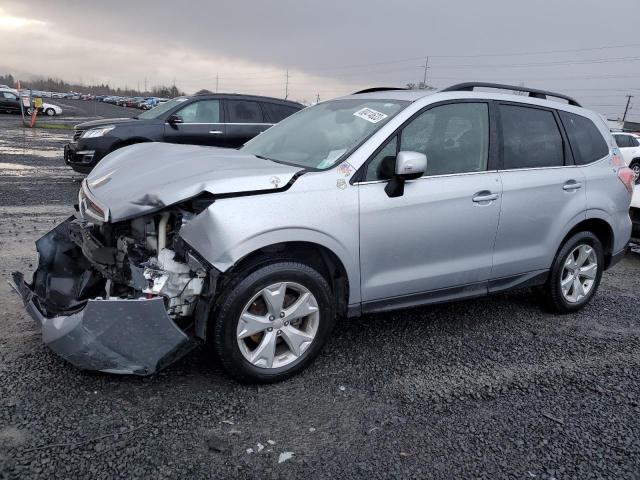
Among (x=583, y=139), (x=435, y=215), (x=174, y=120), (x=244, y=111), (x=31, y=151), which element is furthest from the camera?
(x=31, y=151)

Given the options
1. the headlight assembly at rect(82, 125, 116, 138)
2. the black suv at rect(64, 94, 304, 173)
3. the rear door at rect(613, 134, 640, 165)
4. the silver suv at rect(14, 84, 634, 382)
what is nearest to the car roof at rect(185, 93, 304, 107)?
the black suv at rect(64, 94, 304, 173)

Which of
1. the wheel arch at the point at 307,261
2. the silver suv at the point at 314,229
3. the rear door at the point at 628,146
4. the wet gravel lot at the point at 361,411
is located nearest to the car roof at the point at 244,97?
the silver suv at the point at 314,229

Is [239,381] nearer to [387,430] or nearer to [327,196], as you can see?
[387,430]

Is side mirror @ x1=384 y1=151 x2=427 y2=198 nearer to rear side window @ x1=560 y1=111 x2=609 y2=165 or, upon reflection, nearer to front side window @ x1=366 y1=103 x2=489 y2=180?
front side window @ x1=366 y1=103 x2=489 y2=180

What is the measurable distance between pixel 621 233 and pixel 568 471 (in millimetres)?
2913

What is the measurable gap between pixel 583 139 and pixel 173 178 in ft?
11.6

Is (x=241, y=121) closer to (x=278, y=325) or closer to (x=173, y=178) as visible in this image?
(x=173, y=178)

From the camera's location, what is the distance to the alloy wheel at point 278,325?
2.99 m

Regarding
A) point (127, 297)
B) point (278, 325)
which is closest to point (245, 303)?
point (278, 325)

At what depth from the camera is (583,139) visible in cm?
454

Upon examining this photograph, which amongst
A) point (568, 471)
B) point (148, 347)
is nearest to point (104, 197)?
point (148, 347)

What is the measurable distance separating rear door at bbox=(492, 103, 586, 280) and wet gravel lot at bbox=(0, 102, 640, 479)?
64 cm

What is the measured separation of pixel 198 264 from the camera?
2.89 metres

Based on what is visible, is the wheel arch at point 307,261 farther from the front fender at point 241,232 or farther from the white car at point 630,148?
the white car at point 630,148
